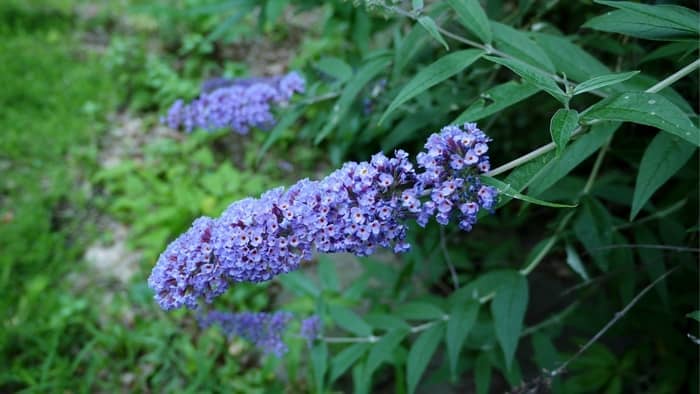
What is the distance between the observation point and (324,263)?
11.0 feet

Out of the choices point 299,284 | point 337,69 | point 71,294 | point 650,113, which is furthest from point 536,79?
point 71,294

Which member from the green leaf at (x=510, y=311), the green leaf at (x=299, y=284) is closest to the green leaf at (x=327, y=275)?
the green leaf at (x=299, y=284)

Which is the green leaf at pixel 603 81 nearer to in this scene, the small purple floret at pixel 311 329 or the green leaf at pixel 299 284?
the small purple floret at pixel 311 329

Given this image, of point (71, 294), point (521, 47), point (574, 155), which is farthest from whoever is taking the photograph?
point (71, 294)

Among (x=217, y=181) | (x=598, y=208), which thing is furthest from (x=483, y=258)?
(x=217, y=181)

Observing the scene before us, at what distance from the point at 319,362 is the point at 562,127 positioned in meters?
1.71

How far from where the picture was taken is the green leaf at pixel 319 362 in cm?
273

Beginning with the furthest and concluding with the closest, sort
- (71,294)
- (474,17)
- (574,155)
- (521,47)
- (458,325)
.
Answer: (71,294) → (458,325) → (521,47) → (474,17) → (574,155)

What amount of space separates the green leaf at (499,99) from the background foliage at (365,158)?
1 centimetres

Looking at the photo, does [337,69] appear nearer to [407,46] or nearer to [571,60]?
[407,46]

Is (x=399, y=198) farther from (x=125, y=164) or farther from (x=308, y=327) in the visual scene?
(x=125, y=164)

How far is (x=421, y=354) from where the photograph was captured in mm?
2482

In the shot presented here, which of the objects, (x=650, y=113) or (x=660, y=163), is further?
(x=660, y=163)

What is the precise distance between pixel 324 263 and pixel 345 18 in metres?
1.33
